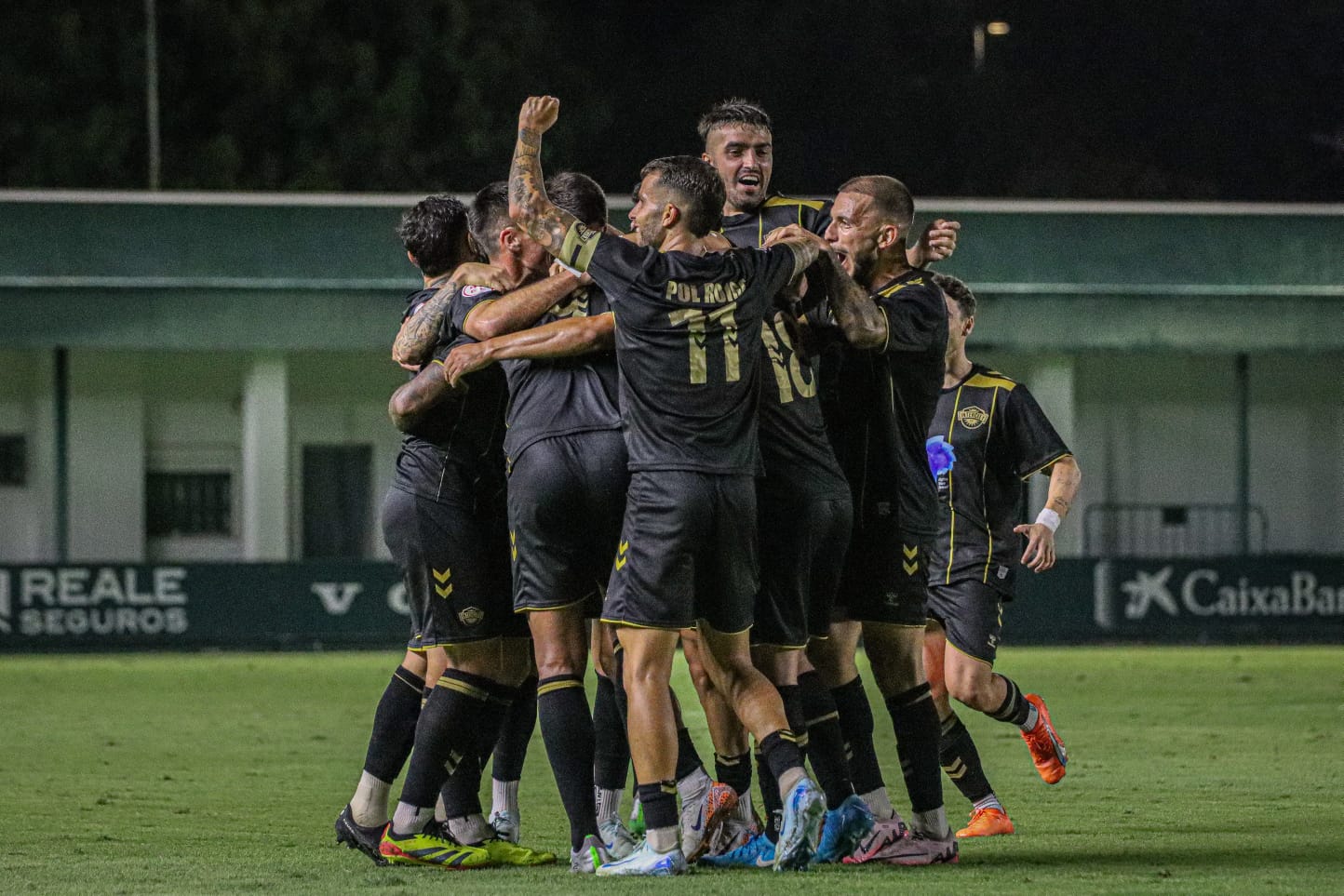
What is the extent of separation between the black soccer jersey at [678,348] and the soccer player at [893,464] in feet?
2.39

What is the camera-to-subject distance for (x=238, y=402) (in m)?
27.7

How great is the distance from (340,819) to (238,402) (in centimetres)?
2063

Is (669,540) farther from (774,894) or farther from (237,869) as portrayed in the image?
(237,869)

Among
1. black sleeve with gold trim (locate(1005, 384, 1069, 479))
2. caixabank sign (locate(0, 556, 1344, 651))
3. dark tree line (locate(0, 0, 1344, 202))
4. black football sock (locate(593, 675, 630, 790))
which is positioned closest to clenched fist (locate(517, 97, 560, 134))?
black football sock (locate(593, 675, 630, 790))

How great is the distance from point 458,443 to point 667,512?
43.3 inches

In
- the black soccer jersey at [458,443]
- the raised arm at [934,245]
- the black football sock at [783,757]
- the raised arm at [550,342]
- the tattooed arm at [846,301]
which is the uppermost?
the raised arm at [934,245]

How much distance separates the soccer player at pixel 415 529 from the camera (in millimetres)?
7422

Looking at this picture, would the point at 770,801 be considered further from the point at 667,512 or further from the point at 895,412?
the point at 895,412

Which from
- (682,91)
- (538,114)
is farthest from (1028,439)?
(682,91)

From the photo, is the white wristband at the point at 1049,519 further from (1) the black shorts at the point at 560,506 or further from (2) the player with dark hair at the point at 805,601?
(1) the black shorts at the point at 560,506

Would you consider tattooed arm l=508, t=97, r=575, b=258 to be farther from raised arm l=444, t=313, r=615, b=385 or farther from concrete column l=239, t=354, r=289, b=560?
concrete column l=239, t=354, r=289, b=560

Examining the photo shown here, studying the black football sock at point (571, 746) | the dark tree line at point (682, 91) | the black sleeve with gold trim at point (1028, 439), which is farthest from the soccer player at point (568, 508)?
the dark tree line at point (682, 91)

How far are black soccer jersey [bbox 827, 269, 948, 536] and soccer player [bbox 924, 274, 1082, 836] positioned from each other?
3.57 ft

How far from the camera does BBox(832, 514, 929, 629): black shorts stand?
24.7 ft
